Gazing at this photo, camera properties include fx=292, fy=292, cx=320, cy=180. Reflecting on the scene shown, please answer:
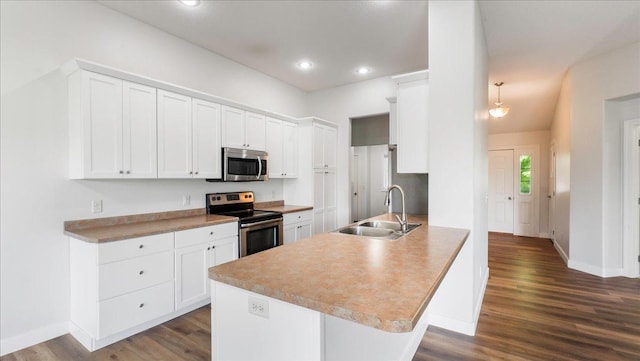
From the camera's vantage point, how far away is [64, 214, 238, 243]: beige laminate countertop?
7.54ft

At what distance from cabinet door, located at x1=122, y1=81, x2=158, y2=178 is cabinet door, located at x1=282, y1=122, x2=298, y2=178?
1940 millimetres

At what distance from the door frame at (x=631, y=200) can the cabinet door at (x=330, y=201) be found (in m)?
3.98

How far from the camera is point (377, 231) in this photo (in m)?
2.56

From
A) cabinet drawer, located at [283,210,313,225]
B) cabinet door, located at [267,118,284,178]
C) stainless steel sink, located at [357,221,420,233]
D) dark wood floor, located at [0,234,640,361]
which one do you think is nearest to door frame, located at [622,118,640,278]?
dark wood floor, located at [0,234,640,361]

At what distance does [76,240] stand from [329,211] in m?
3.35

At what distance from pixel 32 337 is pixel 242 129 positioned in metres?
2.71

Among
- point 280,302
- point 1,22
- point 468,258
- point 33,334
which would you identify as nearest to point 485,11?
point 468,258

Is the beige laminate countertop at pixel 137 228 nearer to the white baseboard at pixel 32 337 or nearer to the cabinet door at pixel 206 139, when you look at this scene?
the cabinet door at pixel 206 139

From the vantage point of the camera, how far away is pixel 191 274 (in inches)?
111

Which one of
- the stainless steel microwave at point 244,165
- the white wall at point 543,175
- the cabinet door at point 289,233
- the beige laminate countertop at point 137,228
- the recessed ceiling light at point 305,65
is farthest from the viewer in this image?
the white wall at point 543,175

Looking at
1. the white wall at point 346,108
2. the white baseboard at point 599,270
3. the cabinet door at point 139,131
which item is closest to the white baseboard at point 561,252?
the white baseboard at point 599,270

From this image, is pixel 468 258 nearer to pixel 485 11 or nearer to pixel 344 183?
pixel 485 11

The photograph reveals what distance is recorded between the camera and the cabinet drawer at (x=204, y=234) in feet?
9.01

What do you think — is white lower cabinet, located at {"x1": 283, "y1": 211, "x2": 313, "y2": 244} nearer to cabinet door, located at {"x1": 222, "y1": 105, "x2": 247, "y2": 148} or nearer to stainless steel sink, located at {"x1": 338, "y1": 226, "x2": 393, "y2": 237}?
cabinet door, located at {"x1": 222, "y1": 105, "x2": 247, "y2": 148}
